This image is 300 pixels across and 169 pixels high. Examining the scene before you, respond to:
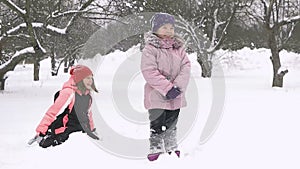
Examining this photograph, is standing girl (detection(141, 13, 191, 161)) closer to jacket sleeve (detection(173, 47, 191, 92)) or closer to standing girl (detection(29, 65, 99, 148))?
jacket sleeve (detection(173, 47, 191, 92))

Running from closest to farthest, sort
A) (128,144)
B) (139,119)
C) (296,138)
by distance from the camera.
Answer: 1. (128,144)
2. (296,138)
3. (139,119)

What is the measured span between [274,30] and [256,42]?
1488 centimetres

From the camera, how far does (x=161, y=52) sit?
446cm

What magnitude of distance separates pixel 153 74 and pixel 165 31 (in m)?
0.53

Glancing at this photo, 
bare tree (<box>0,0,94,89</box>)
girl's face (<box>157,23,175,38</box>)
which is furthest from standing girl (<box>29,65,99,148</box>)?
bare tree (<box>0,0,94,89</box>)

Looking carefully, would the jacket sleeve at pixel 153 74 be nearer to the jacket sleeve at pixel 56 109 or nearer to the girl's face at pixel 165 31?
the girl's face at pixel 165 31

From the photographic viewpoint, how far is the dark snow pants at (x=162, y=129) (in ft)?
15.0

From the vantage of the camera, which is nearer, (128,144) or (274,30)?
(128,144)

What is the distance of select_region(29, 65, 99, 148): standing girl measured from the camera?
499 centimetres

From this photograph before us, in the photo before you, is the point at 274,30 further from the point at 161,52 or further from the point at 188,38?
the point at 161,52

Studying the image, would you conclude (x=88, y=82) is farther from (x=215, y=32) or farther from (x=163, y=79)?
(x=215, y=32)

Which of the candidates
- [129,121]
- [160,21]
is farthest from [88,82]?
[129,121]

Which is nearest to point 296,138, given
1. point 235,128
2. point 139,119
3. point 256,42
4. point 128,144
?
point 235,128

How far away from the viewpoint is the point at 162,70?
448 centimetres
